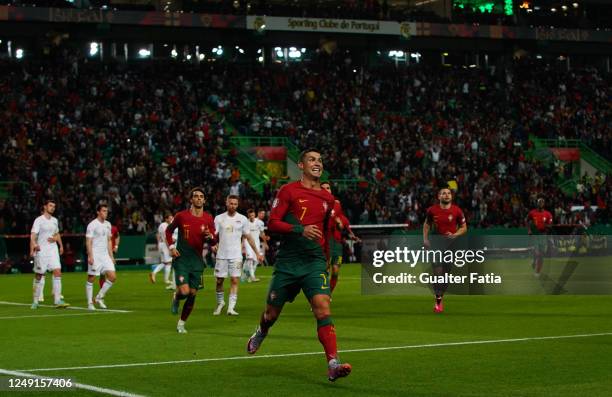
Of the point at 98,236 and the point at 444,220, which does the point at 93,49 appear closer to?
the point at 98,236

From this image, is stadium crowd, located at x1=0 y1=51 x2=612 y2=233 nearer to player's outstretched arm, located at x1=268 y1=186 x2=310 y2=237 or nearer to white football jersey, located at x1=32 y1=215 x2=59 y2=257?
white football jersey, located at x1=32 y1=215 x2=59 y2=257

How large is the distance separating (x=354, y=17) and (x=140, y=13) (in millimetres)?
12824

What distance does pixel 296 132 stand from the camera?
56.5m

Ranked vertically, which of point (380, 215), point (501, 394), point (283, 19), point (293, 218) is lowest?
point (380, 215)

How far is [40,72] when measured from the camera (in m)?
54.1

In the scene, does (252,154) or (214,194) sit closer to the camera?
(214,194)

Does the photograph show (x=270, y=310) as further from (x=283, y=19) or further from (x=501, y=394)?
(x=283, y=19)

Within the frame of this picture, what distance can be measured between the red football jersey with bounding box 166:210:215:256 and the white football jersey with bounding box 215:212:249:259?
3528 mm

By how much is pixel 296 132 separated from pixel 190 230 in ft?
125

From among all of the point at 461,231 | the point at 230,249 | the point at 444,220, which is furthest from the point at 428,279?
the point at 230,249

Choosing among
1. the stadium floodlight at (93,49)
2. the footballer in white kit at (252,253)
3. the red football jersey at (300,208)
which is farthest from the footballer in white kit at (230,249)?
the stadium floodlight at (93,49)

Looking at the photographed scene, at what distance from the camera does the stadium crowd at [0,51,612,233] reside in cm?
4531

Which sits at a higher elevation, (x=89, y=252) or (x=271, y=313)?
(x=271, y=313)

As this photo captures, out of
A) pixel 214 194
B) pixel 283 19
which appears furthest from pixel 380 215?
pixel 283 19
